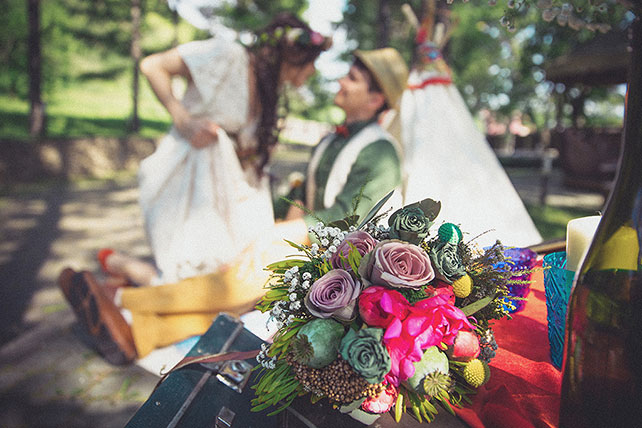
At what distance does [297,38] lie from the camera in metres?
2.48

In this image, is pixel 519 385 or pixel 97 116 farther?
pixel 97 116

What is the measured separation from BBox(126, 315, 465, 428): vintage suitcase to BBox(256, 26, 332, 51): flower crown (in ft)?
6.11

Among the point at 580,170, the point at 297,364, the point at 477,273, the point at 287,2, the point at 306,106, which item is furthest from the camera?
the point at 306,106

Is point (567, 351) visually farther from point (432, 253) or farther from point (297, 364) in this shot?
point (297, 364)

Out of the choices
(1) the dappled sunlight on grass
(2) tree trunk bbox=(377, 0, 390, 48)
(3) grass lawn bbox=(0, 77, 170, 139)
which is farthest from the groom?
(3) grass lawn bbox=(0, 77, 170, 139)

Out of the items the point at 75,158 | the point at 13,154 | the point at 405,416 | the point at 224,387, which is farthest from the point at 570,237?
A: the point at 75,158

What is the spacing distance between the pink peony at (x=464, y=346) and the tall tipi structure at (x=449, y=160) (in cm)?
166

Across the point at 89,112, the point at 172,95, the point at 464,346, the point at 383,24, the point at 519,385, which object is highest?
the point at 383,24

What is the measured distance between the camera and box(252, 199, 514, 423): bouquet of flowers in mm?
738

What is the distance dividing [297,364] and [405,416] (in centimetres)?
25

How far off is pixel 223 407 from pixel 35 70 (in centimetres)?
1062

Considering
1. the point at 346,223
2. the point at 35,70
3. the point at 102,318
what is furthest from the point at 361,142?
the point at 35,70

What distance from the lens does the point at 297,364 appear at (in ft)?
2.52

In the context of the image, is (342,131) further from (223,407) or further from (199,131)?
(223,407)
